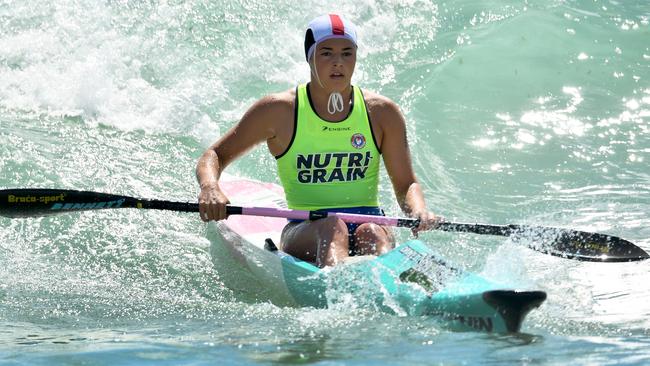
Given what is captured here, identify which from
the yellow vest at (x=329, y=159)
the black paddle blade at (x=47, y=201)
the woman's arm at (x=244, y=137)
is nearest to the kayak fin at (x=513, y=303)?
the yellow vest at (x=329, y=159)

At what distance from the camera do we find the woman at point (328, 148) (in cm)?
529

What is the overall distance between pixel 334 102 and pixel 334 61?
0.83 feet

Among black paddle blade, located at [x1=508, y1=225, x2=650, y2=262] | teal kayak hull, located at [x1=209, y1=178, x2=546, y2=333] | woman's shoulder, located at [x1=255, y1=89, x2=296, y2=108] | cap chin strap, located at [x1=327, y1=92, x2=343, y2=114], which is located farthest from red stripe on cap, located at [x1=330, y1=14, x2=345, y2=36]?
black paddle blade, located at [x1=508, y1=225, x2=650, y2=262]

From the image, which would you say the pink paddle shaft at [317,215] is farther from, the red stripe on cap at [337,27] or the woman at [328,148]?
the red stripe on cap at [337,27]

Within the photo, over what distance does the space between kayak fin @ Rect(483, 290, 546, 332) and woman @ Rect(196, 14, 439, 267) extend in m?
0.94

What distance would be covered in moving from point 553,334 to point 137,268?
272cm

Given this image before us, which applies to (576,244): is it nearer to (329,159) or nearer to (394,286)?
(394,286)

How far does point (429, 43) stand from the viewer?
10.5 metres

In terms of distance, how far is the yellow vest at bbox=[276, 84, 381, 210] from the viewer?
17.9 feet

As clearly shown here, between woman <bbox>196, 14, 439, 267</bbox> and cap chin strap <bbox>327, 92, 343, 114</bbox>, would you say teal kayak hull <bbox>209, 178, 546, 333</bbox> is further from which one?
cap chin strap <bbox>327, 92, 343, 114</bbox>

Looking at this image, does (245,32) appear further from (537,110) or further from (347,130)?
(347,130)

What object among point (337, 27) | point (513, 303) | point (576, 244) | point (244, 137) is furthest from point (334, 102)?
point (513, 303)

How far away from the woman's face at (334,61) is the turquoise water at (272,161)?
1230mm


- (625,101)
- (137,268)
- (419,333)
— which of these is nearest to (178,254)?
(137,268)
